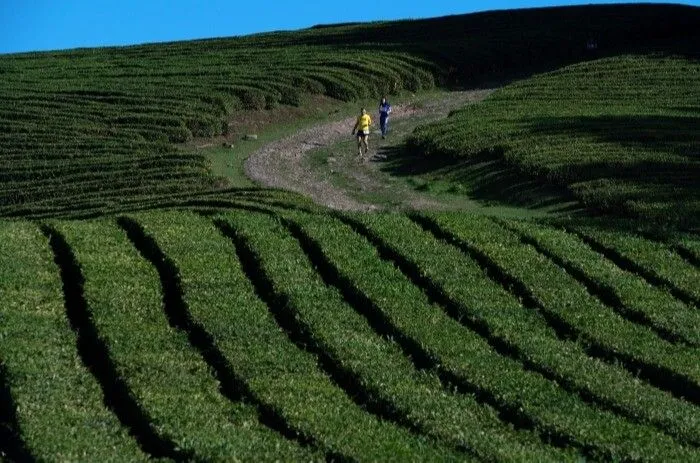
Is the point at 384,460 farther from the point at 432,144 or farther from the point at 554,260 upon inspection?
the point at 432,144

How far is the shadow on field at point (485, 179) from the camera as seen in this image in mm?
36906

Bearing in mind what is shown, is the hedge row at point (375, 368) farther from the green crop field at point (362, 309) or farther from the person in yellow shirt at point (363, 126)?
the person in yellow shirt at point (363, 126)

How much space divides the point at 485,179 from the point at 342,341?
21236mm

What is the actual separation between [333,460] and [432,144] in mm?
31989

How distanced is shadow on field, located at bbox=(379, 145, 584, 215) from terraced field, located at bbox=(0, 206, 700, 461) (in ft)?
26.9

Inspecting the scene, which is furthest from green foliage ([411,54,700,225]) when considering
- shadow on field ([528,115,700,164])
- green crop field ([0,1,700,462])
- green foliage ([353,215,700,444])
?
green foliage ([353,215,700,444])

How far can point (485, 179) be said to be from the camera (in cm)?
4059

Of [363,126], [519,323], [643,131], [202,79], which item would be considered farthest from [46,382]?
[202,79]

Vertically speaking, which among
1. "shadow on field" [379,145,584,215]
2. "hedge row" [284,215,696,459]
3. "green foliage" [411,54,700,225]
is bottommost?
"hedge row" [284,215,696,459]

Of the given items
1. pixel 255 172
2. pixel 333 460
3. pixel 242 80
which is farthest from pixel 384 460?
pixel 242 80

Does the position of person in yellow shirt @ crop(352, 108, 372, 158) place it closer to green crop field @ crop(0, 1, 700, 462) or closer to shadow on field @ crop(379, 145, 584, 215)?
shadow on field @ crop(379, 145, 584, 215)

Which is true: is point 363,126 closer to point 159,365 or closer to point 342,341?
point 342,341

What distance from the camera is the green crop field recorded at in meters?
16.3

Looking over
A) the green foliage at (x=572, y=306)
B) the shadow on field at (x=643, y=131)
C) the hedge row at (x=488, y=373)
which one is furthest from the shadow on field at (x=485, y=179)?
the hedge row at (x=488, y=373)
